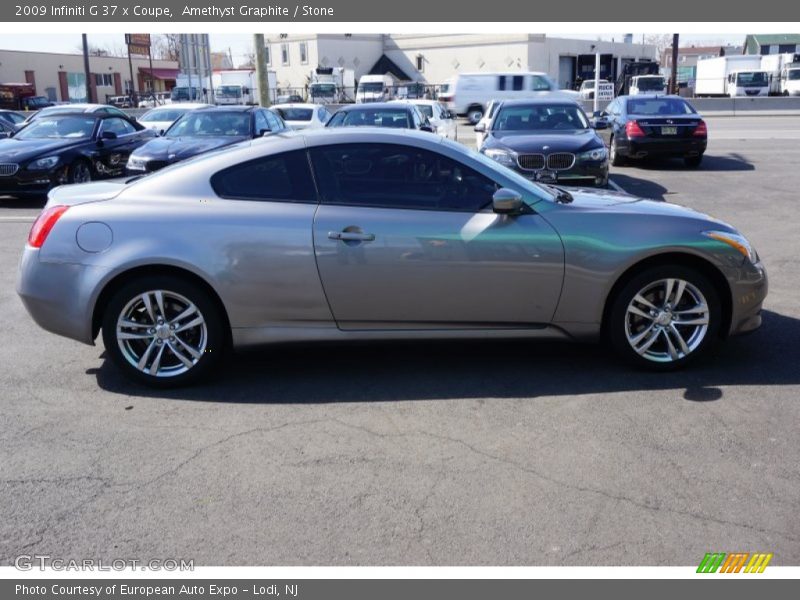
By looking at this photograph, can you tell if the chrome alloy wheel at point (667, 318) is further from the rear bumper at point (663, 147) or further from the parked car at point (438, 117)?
the parked car at point (438, 117)

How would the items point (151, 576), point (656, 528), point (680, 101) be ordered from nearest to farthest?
point (151, 576)
point (656, 528)
point (680, 101)

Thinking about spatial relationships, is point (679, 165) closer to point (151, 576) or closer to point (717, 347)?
point (717, 347)

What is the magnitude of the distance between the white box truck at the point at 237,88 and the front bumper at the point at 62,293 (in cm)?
4367

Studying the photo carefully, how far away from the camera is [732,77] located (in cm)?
4922

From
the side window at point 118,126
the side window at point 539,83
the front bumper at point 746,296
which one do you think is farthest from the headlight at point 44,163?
the side window at point 539,83

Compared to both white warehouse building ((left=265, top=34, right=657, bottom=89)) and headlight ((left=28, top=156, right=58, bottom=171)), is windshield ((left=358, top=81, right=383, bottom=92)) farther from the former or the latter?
headlight ((left=28, top=156, right=58, bottom=171))

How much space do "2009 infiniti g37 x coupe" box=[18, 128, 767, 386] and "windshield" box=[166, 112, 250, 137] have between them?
9.24 meters

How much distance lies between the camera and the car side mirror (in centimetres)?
498

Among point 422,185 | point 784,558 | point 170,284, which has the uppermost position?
point 422,185

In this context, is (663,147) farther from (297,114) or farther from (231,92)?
(231,92)

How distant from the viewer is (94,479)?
13.1 feet

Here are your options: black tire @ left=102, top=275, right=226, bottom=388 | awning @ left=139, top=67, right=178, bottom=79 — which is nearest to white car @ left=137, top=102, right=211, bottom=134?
black tire @ left=102, top=275, right=226, bottom=388

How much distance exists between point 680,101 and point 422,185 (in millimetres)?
14127

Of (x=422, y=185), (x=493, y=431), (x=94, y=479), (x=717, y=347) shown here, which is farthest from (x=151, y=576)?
(x=717, y=347)
